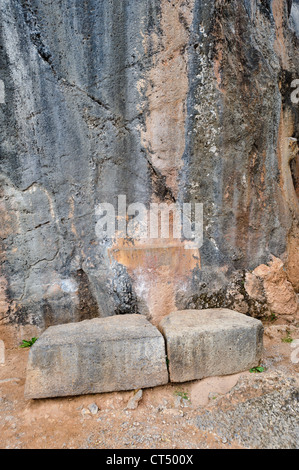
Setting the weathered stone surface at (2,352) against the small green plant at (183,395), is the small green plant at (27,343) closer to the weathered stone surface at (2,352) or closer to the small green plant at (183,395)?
the weathered stone surface at (2,352)

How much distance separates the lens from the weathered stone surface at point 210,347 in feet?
7.23

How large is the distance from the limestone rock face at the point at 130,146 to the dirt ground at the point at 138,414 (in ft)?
2.39

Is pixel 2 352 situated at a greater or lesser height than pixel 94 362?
lesser

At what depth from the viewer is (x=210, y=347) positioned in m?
2.24

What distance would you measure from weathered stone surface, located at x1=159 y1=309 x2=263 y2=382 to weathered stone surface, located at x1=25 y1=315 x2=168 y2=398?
0.11 m

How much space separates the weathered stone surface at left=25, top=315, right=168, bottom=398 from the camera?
2.04 meters

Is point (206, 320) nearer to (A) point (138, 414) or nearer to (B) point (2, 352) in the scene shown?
(A) point (138, 414)

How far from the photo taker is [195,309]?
2.83 metres

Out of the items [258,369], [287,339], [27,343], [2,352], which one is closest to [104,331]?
[27,343]

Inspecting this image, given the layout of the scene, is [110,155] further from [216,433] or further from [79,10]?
[216,433]

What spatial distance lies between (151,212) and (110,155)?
2.15 feet

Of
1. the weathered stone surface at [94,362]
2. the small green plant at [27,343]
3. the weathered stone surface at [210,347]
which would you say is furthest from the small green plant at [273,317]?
the small green plant at [27,343]

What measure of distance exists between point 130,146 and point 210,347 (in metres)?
1.87

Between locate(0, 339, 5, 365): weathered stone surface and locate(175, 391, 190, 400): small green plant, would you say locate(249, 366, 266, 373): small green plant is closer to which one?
locate(175, 391, 190, 400): small green plant
